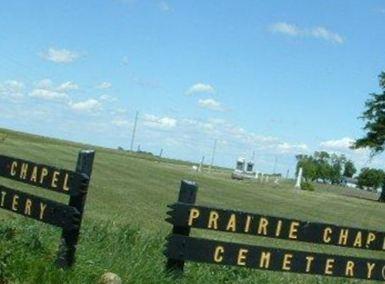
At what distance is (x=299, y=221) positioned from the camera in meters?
9.05

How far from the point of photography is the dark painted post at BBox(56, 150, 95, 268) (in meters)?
8.00

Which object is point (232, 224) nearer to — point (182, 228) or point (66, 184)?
point (182, 228)

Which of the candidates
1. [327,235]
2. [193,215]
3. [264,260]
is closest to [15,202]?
[193,215]

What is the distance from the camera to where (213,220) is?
28.5 ft

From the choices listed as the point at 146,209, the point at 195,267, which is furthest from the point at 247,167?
the point at 195,267

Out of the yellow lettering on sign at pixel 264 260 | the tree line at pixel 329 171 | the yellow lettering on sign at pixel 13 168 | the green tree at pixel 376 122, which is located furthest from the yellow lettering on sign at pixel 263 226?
the tree line at pixel 329 171

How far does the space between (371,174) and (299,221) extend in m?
161

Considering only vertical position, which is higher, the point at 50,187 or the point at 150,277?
the point at 50,187

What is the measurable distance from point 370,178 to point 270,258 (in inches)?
6347

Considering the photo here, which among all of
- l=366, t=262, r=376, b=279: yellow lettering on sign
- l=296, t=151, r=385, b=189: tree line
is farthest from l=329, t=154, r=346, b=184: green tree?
l=366, t=262, r=376, b=279: yellow lettering on sign

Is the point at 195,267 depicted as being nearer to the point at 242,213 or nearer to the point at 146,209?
the point at 242,213

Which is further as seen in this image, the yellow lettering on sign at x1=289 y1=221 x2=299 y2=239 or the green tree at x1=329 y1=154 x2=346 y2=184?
the green tree at x1=329 y1=154 x2=346 y2=184

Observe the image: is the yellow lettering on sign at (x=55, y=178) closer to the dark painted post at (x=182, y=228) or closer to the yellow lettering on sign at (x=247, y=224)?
the dark painted post at (x=182, y=228)

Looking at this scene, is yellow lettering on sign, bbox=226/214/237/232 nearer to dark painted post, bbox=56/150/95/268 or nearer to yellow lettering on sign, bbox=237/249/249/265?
yellow lettering on sign, bbox=237/249/249/265
